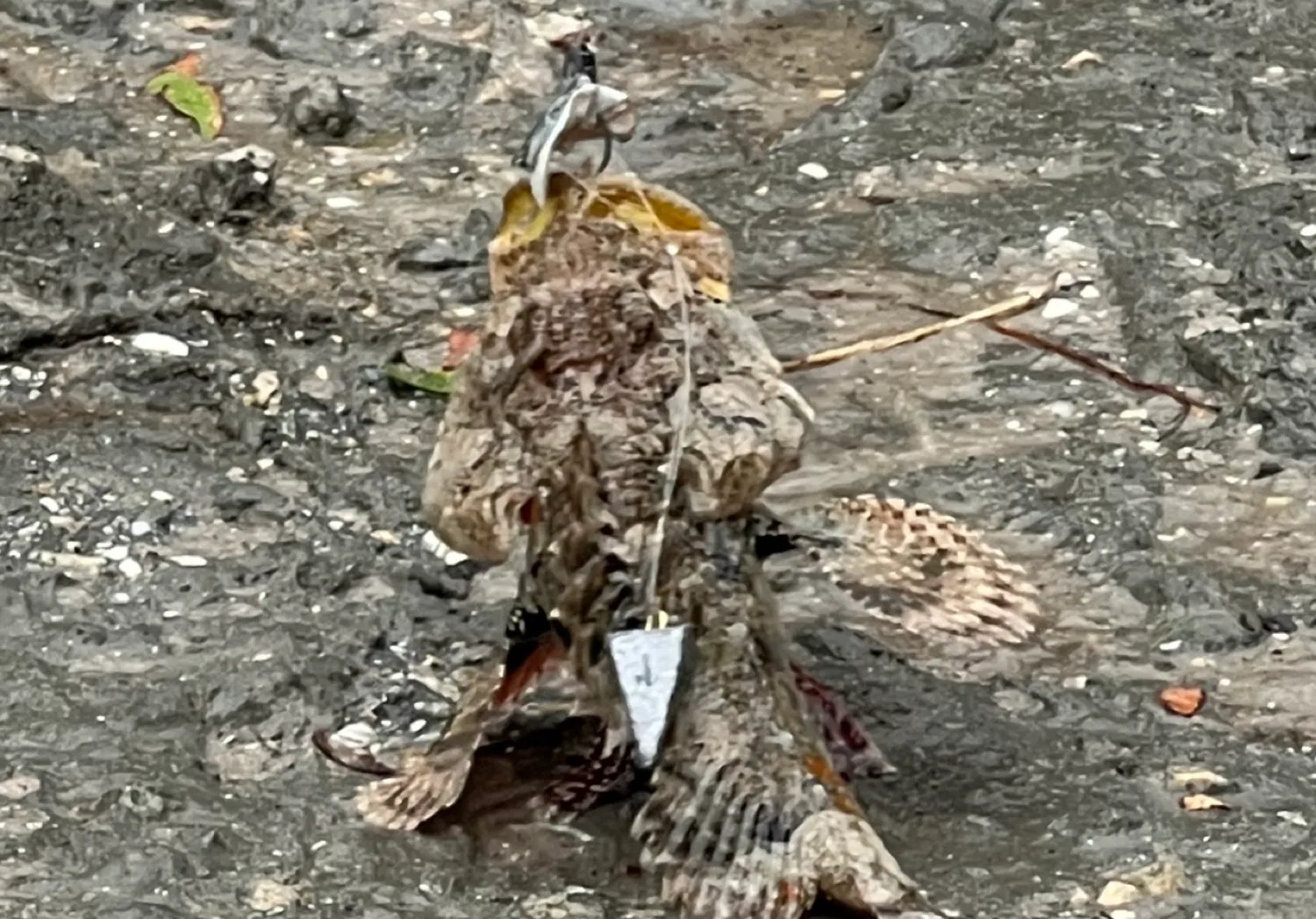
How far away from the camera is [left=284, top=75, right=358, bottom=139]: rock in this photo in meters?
4.97

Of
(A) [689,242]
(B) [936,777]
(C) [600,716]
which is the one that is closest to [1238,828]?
(B) [936,777]

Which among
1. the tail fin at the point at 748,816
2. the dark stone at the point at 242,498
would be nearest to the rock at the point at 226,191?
the dark stone at the point at 242,498

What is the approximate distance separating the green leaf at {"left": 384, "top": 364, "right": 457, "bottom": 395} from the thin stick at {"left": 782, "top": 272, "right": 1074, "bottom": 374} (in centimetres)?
67

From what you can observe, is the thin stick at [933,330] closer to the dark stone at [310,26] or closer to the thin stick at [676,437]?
the thin stick at [676,437]

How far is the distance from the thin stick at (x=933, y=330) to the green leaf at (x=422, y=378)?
0.67m

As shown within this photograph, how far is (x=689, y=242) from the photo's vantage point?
267 cm

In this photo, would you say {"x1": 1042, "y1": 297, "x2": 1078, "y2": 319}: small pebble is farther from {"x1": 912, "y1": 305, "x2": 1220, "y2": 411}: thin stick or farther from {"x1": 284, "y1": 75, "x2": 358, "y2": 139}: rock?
{"x1": 284, "y1": 75, "x2": 358, "y2": 139}: rock

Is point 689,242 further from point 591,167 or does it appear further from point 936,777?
point 936,777

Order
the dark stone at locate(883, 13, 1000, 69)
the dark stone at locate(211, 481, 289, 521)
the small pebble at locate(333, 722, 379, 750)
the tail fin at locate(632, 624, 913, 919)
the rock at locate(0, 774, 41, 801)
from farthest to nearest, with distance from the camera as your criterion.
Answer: the dark stone at locate(883, 13, 1000, 69), the dark stone at locate(211, 481, 289, 521), the small pebble at locate(333, 722, 379, 750), the rock at locate(0, 774, 41, 801), the tail fin at locate(632, 624, 913, 919)

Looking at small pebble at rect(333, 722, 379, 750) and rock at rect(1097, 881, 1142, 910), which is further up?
rock at rect(1097, 881, 1142, 910)

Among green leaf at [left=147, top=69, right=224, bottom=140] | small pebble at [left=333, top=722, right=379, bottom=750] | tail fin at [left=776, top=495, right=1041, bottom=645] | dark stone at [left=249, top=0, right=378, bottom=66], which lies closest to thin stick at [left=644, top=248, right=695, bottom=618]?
tail fin at [left=776, top=495, right=1041, bottom=645]

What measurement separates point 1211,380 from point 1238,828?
1303 millimetres

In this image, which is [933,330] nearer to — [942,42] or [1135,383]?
[1135,383]

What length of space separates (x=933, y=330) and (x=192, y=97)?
265 cm
